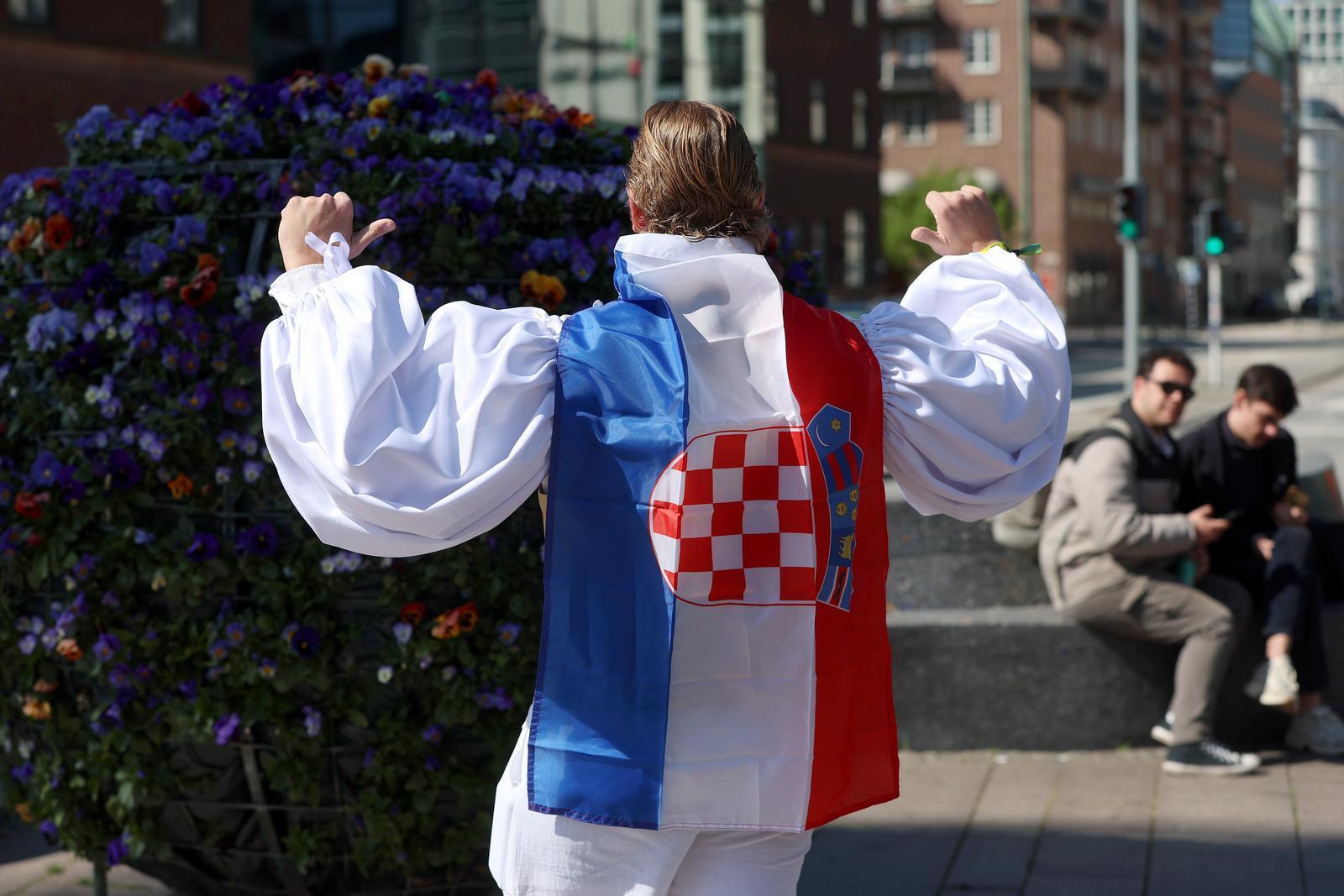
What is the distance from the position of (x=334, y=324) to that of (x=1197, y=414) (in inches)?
887

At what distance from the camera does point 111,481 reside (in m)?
3.80

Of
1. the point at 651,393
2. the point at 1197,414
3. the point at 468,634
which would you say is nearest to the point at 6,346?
the point at 468,634

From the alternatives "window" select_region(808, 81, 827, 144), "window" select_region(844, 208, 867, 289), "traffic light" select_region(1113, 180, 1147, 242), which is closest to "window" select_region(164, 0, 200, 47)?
"traffic light" select_region(1113, 180, 1147, 242)

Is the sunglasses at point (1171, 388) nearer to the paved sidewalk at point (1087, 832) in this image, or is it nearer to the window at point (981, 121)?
the paved sidewalk at point (1087, 832)

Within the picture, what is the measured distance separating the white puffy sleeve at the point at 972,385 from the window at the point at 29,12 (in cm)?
2434

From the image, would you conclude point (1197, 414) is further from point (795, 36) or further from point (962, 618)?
point (795, 36)

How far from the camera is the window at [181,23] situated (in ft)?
87.5

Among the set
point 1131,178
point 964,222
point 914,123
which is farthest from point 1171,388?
point 914,123

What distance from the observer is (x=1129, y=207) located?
2253 centimetres

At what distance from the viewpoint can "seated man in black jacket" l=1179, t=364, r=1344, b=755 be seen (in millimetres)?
6164

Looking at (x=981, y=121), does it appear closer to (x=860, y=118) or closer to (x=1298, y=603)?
(x=860, y=118)

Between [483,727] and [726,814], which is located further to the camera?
[483,727]

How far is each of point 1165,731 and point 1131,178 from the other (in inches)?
739

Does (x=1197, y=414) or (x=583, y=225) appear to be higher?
(x=583, y=225)
